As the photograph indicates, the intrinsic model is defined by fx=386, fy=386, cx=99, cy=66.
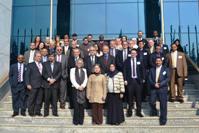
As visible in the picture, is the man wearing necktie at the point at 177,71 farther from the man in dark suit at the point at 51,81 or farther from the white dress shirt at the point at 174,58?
the man in dark suit at the point at 51,81

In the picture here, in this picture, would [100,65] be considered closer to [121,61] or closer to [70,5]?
[121,61]

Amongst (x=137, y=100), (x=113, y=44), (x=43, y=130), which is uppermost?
(x=113, y=44)

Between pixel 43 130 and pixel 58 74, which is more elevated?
pixel 58 74

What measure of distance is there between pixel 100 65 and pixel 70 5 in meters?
10.1

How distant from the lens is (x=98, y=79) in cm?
1116

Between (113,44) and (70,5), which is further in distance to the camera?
(70,5)

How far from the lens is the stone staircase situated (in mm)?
10375

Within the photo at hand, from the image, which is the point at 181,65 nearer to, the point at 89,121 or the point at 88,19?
the point at 89,121

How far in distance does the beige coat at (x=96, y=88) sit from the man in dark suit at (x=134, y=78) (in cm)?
79

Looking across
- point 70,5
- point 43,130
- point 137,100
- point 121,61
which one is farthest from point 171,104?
point 70,5

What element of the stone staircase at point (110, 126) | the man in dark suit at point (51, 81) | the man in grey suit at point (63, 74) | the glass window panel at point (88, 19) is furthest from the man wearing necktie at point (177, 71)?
the glass window panel at point (88, 19)

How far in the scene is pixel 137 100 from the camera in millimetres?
11352

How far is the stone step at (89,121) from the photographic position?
1092cm

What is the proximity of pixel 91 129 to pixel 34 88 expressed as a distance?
236 cm
